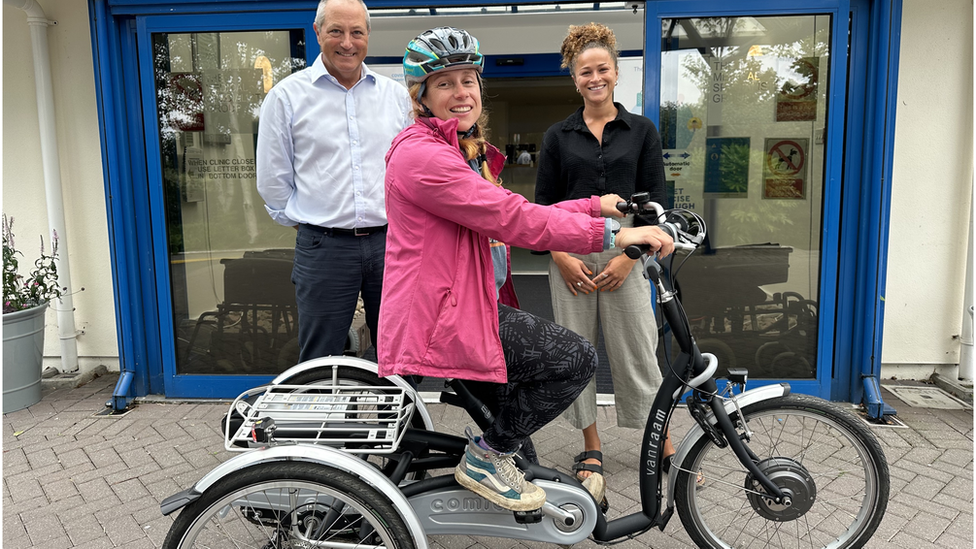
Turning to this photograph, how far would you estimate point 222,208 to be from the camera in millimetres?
4602

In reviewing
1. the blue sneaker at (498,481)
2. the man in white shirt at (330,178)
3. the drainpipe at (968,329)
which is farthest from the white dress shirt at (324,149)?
the drainpipe at (968,329)

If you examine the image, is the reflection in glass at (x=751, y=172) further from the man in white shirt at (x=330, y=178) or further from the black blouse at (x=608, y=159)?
the man in white shirt at (x=330, y=178)

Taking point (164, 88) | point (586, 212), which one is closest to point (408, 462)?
point (586, 212)

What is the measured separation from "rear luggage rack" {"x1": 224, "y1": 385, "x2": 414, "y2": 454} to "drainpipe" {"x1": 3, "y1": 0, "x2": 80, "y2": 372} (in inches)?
133

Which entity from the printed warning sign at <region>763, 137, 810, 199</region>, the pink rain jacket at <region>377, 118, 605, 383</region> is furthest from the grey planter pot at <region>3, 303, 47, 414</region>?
the printed warning sign at <region>763, 137, 810, 199</region>

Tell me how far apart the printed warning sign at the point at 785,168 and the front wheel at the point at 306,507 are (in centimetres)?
339

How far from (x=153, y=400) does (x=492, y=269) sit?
11.4 ft

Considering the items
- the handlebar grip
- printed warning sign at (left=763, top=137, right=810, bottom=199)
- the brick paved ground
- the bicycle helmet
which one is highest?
the bicycle helmet

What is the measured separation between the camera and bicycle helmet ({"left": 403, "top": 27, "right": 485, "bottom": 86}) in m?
2.03

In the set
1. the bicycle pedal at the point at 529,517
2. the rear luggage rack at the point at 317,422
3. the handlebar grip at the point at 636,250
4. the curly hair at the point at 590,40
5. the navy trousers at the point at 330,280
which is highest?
the curly hair at the point at 590,40

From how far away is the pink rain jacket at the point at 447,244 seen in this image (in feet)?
6.50

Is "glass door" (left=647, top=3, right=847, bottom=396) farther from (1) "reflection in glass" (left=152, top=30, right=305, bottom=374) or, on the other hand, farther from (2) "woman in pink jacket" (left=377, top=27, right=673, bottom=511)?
(1) "reflection in glass" (left=152, top=30, right=305, bottom=374)

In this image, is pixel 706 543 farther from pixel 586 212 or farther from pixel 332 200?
pixel 332 200

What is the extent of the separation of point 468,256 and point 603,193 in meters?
1.20
